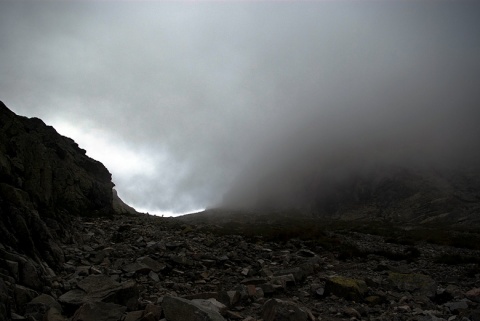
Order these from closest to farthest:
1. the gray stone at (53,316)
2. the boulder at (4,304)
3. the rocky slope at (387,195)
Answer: the boulder at (4,304)
the gray stone at (53,316)
the rocky slope at (387,195)

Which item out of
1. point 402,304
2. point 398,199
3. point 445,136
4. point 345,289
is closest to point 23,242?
point 345,289

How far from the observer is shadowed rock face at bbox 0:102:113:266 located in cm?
1142

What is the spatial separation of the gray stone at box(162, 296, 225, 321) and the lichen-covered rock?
5673mm

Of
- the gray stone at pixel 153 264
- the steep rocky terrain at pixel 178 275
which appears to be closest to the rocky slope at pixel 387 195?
the steep rocky terrain at pixel 178 275

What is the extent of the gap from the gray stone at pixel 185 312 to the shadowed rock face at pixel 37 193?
669 cm

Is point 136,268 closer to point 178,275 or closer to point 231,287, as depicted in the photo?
point 178,275

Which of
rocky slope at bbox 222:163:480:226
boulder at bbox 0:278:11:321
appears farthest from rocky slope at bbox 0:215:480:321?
rocky slope at bbox 222:163:480:226

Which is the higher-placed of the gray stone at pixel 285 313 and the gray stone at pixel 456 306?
the gray stone at pixel 285 313

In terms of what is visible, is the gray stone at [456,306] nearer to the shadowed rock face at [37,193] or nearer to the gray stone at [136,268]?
the gray stone at [136,268]

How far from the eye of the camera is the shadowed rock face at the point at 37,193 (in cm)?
1142

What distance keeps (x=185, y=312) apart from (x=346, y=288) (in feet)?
21.5

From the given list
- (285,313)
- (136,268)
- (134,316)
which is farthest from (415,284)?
(136,268)

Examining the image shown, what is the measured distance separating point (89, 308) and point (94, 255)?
7.62 meters

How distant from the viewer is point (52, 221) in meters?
15.9
